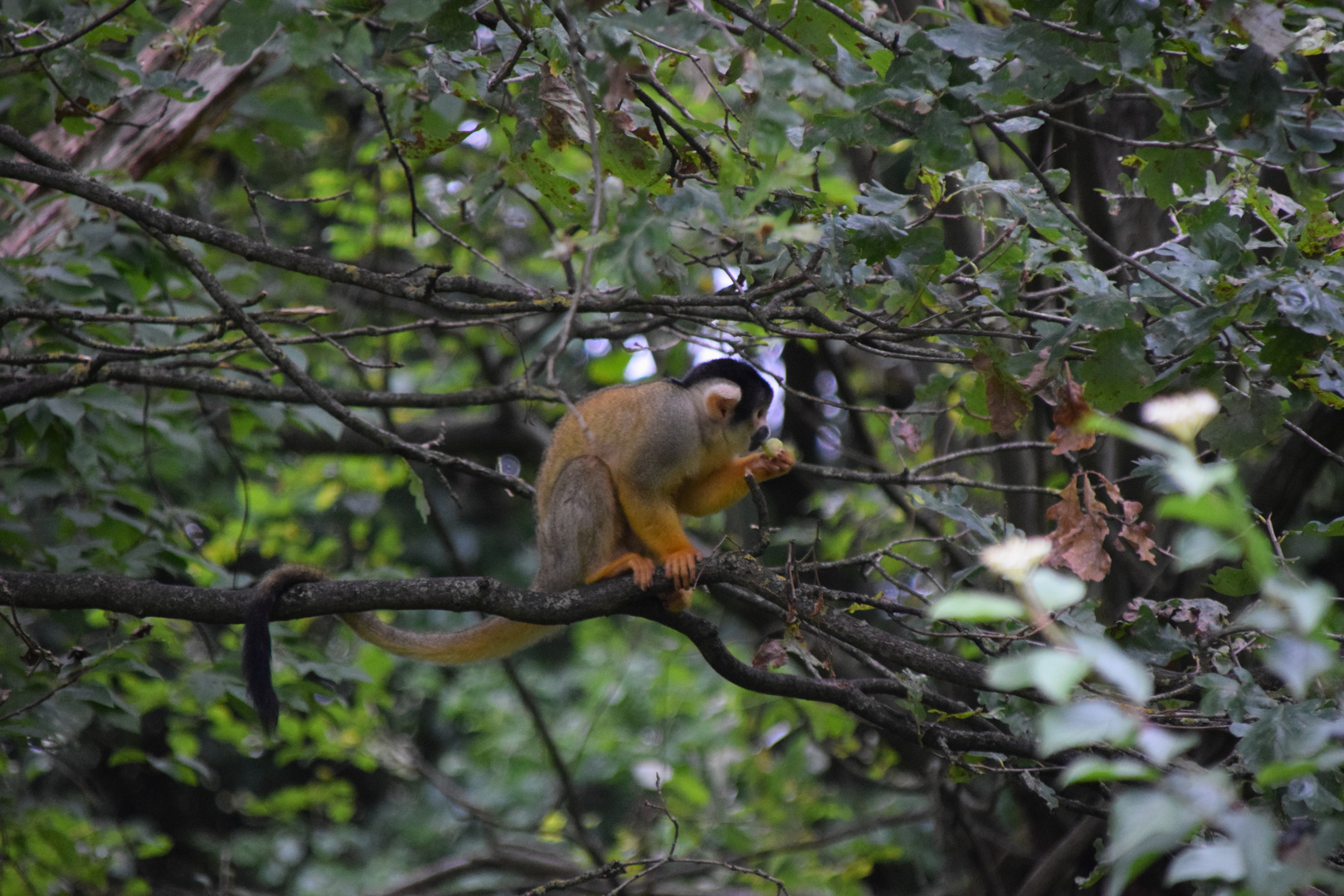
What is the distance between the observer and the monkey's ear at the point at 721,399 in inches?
137

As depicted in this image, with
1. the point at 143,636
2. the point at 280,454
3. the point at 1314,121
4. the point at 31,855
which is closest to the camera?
the point at 1314,121

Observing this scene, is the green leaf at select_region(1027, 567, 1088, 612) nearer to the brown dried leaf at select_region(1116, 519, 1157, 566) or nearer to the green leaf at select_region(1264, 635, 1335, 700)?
the green leaf at select_region(1264, 635, 1335, 700)

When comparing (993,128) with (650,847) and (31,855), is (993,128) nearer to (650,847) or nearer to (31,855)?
(31,855)

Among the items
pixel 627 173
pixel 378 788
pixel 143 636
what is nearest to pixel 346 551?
pixel 378 788

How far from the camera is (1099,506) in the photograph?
2.43 metres

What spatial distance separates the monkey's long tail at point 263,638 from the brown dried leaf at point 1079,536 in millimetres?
1983

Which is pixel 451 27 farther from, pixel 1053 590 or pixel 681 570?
pixel 1053 590

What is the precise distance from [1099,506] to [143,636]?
105 inches

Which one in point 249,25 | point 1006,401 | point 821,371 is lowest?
point 821,371

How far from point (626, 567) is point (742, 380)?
2.56 feet

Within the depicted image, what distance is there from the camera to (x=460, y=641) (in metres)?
3.52

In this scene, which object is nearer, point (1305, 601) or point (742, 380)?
point (1305, 601)

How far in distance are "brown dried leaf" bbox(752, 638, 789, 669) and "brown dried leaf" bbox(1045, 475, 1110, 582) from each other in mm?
714

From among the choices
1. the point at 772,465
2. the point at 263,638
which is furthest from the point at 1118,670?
the point at 772,465
